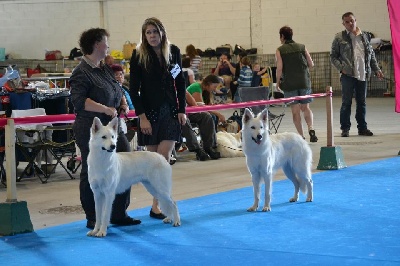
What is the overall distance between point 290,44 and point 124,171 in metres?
6.26

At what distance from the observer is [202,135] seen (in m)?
10.4

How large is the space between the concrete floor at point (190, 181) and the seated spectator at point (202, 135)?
152 millimetres

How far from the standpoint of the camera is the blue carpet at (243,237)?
4.79 meters

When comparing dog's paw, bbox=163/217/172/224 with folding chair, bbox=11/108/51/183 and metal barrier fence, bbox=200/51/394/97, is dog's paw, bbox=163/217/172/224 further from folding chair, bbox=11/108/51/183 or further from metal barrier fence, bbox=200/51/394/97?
metal barrier fence, bbox=200/51/394/97

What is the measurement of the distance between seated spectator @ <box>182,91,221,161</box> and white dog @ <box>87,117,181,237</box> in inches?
165

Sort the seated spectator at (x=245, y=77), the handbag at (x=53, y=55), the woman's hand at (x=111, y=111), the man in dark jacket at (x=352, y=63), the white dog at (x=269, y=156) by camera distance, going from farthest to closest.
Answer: the handbag at (x=53, y=55) → the seated spectator at (x=245, y=77) → the man in dark jacket at (x=352, y=63) → the white dog at (x=269, y=156) → the woman's hand at (x=111, y=111)

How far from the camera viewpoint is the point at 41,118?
20.1 ft

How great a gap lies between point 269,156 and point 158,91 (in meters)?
1.07

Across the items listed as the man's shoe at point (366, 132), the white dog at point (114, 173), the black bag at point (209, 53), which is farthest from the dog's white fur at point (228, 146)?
the black bag at point (209, 53)

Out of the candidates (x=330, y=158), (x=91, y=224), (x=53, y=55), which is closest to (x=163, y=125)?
(x=91, y=224)

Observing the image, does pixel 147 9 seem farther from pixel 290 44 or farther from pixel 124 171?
pixel 124 171

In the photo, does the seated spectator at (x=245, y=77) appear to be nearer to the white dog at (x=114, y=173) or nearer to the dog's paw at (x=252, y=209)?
the dog's paw at (x=252, y=209)

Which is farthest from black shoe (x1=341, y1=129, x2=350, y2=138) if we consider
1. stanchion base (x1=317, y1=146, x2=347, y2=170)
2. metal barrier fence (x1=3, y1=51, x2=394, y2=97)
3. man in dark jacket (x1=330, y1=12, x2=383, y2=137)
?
metal barrier fence (x1=3, y1=51, x2=394, y2=97)

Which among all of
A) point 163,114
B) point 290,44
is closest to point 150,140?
Answer: point 163,114
